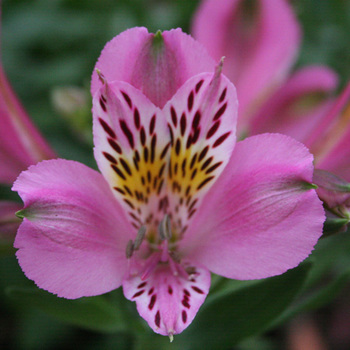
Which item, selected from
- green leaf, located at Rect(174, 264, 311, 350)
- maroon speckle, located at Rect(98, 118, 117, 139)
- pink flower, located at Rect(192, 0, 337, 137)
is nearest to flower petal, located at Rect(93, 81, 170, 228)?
maroon speckle, located at Rect(98, 118, 117, 139)

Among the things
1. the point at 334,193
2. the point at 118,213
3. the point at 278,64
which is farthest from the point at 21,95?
the point at 334,193

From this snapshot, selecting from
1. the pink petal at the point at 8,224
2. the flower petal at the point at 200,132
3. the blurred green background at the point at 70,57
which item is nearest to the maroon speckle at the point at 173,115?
the flower petal at the point at 200,132

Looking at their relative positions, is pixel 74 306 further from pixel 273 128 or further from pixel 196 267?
pixel 273 128

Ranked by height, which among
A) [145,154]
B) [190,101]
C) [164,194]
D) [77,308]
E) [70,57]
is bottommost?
[77,308]

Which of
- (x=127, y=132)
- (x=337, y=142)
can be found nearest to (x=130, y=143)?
(x=127, y=132)

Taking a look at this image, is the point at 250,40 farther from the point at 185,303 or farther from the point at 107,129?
the point at 185,303
